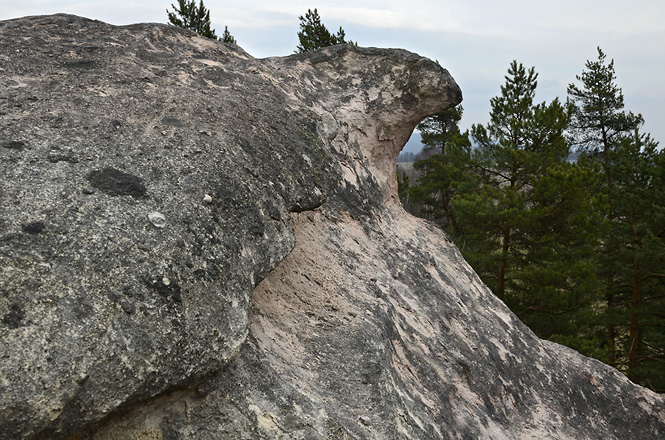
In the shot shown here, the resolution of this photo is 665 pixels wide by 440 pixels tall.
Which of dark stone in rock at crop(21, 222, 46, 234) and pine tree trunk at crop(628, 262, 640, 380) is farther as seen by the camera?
pine tree trunk at crop(628, 262, 640, 380)

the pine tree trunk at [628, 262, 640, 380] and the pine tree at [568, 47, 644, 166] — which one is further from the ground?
the pine tree at [568, 47, 644, 166]

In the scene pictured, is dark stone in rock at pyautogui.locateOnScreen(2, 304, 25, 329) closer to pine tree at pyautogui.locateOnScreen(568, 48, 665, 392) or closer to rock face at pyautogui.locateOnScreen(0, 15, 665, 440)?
rock face at pyautogui.locateOnScreen(0, 15, 665, 440)

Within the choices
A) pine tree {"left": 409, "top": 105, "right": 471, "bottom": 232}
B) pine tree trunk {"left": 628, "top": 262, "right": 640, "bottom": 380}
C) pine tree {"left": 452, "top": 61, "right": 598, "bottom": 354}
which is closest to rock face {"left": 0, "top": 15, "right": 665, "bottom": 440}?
pine tree {"left": 452, "top": 61, "right": 598, "bottom": 354}

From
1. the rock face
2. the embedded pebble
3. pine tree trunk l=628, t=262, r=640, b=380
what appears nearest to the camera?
the rock face

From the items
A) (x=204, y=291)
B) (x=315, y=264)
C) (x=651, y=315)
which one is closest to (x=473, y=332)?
(x=315, y=264)

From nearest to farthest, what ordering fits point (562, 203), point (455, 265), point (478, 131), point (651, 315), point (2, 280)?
point (2, 280) < point (455, 265) < point (562, 203) < point (651, 315) < point (478, 131)

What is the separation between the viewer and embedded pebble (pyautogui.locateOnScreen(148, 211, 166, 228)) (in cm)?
251

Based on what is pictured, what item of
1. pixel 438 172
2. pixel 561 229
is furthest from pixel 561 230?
pixel 438 172

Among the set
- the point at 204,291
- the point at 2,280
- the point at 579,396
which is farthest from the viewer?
the point at 579,396

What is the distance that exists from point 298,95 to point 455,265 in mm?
2082

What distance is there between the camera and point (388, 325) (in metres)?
3.73

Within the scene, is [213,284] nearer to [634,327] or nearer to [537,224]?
[537,224]

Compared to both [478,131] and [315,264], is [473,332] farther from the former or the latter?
[478,131]

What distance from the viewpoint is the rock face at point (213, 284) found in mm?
2154
